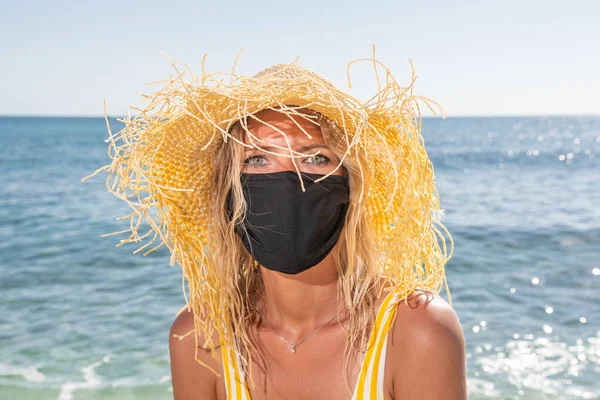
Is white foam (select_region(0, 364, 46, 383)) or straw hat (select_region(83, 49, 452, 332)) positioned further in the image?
white foam (select_region(0, 364, 46, 383))

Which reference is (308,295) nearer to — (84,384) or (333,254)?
(333,254)

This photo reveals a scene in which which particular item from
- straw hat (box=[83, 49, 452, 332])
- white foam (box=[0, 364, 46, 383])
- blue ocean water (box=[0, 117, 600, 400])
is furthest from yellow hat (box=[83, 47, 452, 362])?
white foam (box=[0, 364, 46, 383])

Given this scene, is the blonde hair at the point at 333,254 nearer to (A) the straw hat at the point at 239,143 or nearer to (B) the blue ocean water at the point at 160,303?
(A) the straw hat at the point at 239,143

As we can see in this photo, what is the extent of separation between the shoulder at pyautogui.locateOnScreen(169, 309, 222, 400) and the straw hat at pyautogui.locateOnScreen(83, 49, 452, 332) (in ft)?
0.54

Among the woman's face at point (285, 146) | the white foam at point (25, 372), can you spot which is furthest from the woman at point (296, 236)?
the white foam at point (25, 372)

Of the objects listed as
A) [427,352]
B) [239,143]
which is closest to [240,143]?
[239,143]

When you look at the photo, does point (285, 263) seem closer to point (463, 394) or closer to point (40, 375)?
point (463, 394)

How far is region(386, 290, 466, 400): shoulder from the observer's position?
6.33ft

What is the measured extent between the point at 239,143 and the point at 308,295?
0.64m

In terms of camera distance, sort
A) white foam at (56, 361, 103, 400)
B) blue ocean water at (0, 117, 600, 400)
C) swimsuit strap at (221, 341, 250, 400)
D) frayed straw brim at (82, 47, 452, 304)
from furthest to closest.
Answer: blue ocean water at (0, 117, 600, 400) < white foam at (56, 361, 103, 400) < swimsuit strap at (221, 341, 250, 400) < frayed straw brim at (82, 47, 452, 304)

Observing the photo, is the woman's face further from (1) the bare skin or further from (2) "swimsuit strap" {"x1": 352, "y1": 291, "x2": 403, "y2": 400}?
(2) "swimsuit strap" {"x1": 352, "y1": 291, "x2": 403, "y2": 400}

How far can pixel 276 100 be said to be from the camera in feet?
5.95

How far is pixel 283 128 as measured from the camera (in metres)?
1.96

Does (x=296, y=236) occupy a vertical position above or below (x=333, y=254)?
above
